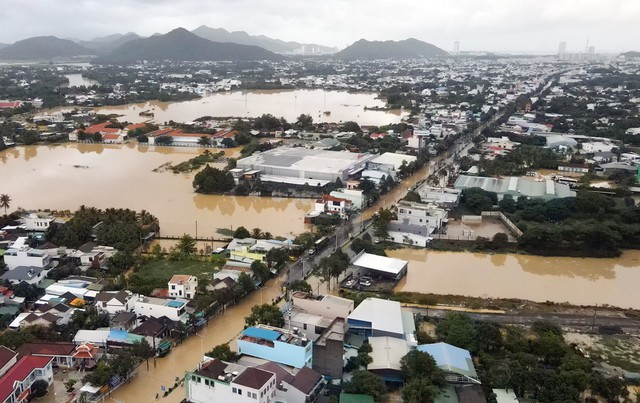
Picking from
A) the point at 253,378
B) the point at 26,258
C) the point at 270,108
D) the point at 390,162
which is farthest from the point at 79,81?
the point at 253,378

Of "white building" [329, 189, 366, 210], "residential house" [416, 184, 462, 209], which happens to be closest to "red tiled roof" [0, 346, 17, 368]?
"white building" [329, 189, 366, 210]

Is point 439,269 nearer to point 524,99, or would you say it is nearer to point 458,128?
point 458,128

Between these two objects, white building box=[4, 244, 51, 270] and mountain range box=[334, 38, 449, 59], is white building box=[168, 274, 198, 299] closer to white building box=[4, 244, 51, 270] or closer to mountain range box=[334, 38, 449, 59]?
white building box=[4, 244, 51, 270]

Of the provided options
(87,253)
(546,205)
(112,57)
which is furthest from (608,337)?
(112,57)

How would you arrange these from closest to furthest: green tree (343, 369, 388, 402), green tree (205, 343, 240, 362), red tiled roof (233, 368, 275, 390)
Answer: red tiled roof (233, 368, 275, 390) < green tree (343, 369, 388, 402) < green tree (205, 343, 240, 362)

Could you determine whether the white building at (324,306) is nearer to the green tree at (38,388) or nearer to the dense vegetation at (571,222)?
the green tree at (38,388)

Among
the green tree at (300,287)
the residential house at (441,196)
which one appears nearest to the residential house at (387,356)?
the green tree at (300,287)
